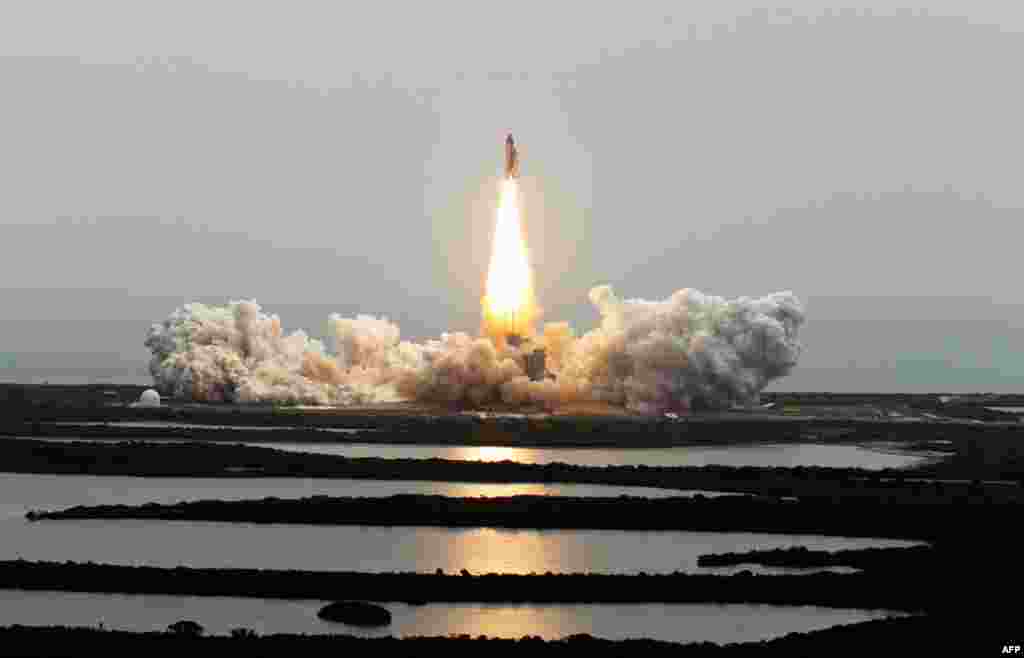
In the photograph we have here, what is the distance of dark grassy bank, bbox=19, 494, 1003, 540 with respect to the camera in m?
63.7

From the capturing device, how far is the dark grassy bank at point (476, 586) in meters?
49.7

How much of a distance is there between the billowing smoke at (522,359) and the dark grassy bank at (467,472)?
27336 mm

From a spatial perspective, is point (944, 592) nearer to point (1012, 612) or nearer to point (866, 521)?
point (1012, 612)

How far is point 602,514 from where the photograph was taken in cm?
6594

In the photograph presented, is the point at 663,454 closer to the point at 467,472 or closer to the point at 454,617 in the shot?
the point at 467,472

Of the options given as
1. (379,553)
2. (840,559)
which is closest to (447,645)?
(379,553)

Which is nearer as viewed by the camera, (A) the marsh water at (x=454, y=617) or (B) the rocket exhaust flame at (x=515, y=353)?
(A) the marsh water at (x=454, y=617)

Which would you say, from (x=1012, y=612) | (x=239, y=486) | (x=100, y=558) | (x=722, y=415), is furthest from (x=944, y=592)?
(x=722, y=415)

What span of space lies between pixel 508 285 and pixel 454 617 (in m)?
66.8

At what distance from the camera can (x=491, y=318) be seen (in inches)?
4552

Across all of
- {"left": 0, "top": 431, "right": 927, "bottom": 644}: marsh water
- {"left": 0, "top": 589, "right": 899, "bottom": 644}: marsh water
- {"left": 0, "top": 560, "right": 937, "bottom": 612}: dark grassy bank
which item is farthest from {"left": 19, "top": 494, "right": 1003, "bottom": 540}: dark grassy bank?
{"left": 0, "top": 589, "right": 899, "bottom": 644}: marsh water

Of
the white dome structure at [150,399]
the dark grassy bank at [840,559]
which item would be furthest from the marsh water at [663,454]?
the white dome structure at [150,399]

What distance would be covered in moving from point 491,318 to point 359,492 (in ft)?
142

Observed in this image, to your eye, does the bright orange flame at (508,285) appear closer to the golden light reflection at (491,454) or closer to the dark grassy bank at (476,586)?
the golden light reflection at (491,454)
